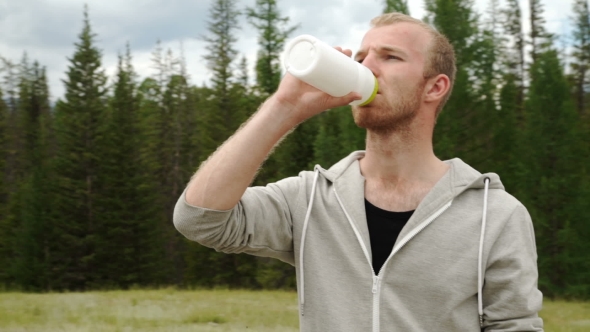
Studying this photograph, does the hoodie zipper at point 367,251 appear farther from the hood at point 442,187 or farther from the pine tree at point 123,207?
the pine tree at point 123,207

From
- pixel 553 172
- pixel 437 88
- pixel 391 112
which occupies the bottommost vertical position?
pixel 391 112

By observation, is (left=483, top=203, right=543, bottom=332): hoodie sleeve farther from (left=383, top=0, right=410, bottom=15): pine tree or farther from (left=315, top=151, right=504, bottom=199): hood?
(left=383, top=0, right=410, bottom=15): pine tree

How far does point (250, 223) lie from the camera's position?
2629 mm

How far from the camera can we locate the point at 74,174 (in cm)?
4353

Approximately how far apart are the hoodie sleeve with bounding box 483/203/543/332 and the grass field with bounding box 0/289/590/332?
34.3 ft

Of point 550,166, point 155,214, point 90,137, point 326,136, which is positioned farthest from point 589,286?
point 90,137

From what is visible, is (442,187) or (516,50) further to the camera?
(516,50)

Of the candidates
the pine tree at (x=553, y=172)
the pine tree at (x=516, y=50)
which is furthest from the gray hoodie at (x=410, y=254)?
the pine tree at (x=516, y=50)

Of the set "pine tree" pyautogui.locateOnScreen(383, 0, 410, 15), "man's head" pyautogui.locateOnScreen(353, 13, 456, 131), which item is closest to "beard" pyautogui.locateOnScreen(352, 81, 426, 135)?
"man's head" pyautogui.locateOnScreen(353, 13, 456, 131)

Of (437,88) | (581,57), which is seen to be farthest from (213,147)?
(437,88)

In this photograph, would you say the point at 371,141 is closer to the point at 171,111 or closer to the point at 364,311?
the point at 364,311

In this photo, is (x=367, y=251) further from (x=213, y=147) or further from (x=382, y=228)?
(x=213, y=147)

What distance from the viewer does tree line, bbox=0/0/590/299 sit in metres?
32.7

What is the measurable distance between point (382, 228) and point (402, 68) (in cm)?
66
